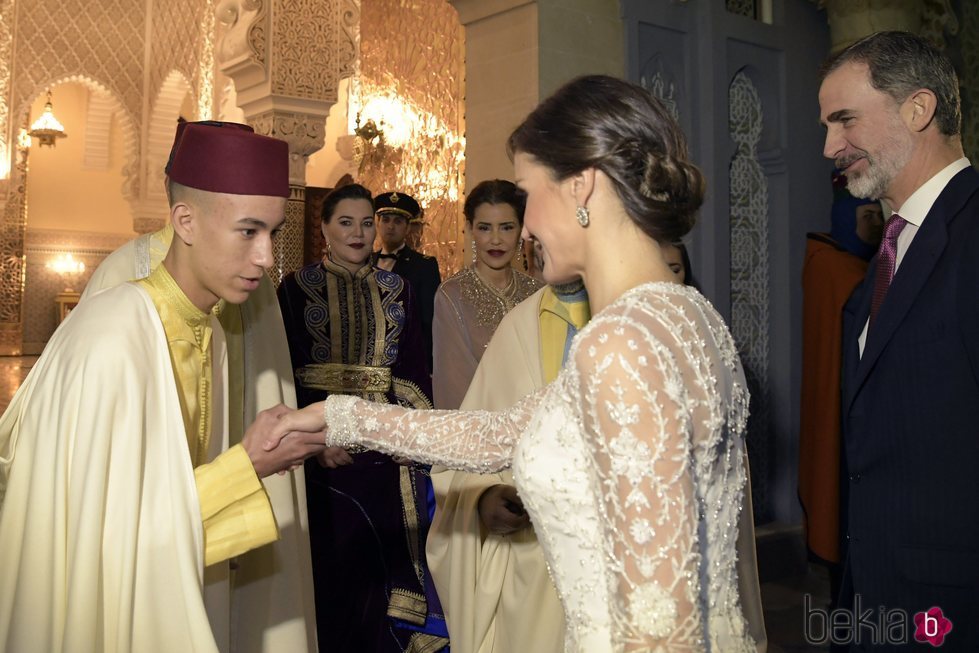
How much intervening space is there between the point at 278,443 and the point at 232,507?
16 cm

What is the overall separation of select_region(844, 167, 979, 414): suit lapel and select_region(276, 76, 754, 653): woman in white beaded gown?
0.78 meters

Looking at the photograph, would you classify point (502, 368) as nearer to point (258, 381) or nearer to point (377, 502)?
point (258, 381)

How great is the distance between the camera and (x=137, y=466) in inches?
70.0

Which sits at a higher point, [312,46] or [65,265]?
[312,46]

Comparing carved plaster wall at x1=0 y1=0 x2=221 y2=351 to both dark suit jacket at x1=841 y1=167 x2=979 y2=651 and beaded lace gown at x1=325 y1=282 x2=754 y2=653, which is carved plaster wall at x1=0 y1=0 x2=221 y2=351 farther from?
beaded lace gown at x1=325 y1=282 x2=754 y2=653

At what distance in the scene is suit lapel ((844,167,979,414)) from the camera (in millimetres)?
2170

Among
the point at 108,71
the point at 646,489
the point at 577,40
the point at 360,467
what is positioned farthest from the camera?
the point at 108,71

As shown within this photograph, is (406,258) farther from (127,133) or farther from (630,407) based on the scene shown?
(127,133)

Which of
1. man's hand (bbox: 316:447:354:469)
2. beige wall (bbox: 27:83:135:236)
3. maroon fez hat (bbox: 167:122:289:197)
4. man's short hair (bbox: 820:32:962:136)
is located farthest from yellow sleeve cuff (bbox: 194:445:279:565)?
beige wall (bbox: 27:83:135:236)

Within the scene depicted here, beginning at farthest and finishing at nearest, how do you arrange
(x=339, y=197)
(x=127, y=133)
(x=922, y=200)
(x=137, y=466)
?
1. (x=127, y=133)
2. (x=339, y=197)
3. (x=922, y=200)
4. (x=137, y=466)

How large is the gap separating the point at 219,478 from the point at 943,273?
1.70 m

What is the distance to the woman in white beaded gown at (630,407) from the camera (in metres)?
1.32

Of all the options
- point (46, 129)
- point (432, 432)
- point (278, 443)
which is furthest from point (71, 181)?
point (432, 432)

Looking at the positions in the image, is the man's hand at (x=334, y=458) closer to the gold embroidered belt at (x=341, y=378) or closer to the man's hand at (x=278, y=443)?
the gold embroidered belt at (x=341, y=378)
